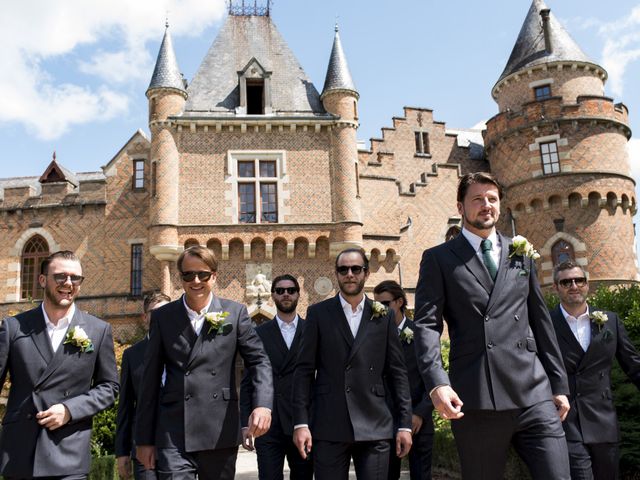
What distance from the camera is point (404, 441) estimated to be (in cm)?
468

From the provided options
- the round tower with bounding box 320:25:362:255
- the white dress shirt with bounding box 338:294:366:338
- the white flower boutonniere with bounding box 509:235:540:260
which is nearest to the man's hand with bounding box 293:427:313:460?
the white dress shirt with bounding box 338:294:366:338

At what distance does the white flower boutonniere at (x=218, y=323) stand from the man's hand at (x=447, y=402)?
1.59 meters

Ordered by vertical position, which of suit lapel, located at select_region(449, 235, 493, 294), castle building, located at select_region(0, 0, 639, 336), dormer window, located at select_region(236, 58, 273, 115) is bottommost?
suit lapel, located at select_region(449, 235, 493, 294)

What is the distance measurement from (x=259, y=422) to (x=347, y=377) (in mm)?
860

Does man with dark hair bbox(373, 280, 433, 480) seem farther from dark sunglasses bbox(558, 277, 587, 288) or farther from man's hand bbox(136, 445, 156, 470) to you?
man's hand bbox(136, 445, 156, 470)

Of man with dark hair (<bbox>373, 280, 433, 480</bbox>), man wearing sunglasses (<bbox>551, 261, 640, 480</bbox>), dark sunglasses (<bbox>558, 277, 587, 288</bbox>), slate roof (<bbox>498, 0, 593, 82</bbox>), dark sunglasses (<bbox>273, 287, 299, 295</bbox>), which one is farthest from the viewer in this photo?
slate roof (<bbox>498, 0, 593, 82</bbox>)

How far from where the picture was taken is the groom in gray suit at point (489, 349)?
3.62 m

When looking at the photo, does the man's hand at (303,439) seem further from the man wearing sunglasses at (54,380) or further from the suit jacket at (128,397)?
the suit jacket at (128,397)

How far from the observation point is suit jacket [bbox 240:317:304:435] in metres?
6.07

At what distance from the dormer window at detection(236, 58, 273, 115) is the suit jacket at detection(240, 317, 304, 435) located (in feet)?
60.1

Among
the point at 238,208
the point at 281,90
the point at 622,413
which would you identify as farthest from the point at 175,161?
the point at 622,413

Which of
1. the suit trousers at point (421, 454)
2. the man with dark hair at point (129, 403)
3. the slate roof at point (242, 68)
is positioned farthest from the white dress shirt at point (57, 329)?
the slate roof at point (242, 68)

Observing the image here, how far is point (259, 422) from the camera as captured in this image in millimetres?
4062

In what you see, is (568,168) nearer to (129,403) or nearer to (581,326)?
(581,326)
